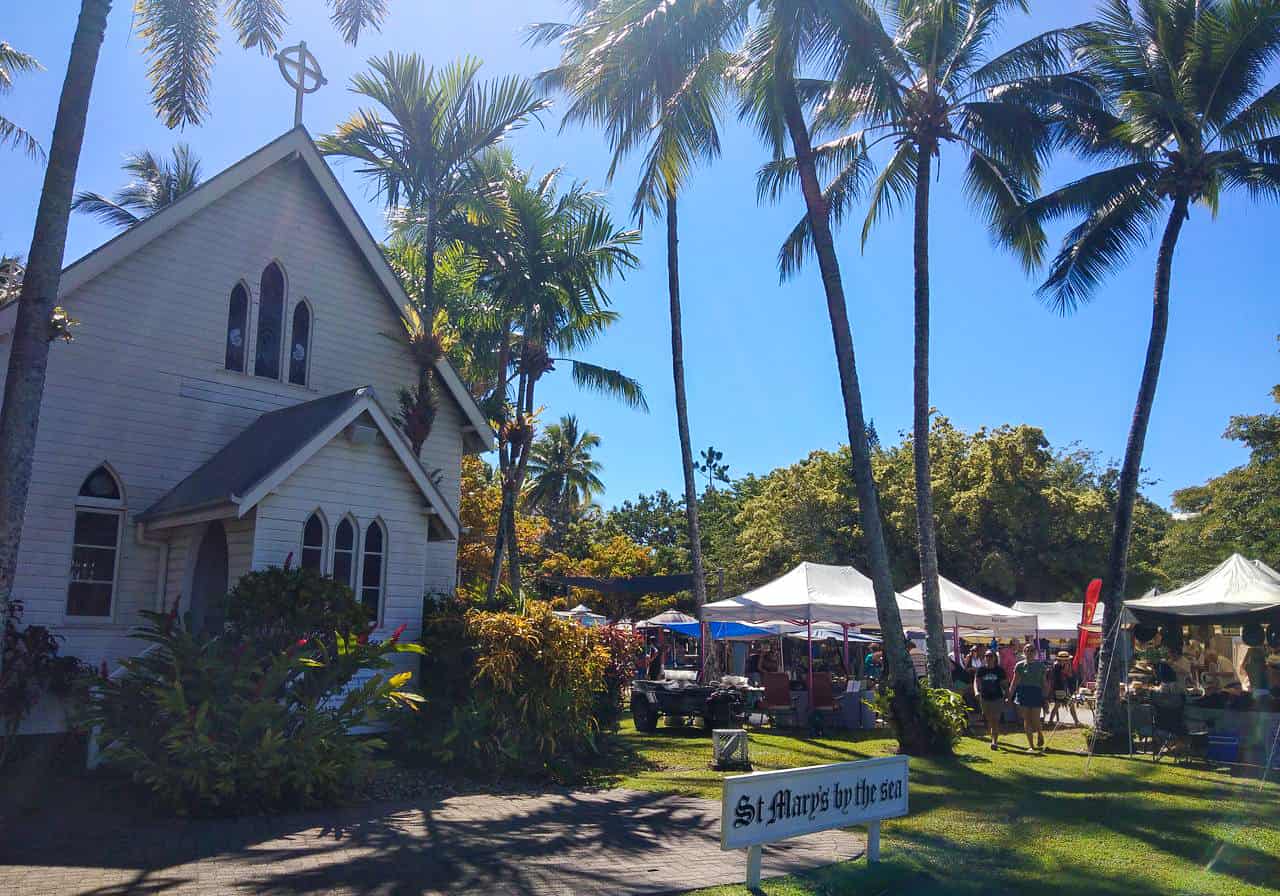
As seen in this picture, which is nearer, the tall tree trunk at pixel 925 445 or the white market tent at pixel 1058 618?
the tall tree trunk at pixel 925 445

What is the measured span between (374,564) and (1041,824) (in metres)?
8.80

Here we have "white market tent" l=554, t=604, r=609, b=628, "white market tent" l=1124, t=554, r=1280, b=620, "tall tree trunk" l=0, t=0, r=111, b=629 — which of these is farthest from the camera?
"white market tent" l=1124, t=554, r=1280, b=620

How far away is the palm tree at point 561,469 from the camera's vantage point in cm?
5356

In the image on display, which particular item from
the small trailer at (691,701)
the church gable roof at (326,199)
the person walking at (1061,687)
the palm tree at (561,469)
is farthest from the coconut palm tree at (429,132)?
the palm tree at (561,469)

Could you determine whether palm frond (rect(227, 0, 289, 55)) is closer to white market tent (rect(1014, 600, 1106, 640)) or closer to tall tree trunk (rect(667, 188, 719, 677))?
tall tree trunk (rect(667, 188, 719, 677))

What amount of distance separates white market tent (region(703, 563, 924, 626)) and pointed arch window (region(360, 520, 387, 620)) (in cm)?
836

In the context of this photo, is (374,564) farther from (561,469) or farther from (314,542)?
(561,469)

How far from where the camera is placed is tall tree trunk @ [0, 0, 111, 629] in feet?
27.8

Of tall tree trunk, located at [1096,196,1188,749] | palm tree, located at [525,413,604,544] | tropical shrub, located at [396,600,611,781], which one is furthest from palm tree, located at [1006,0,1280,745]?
palm tree, located at [525,413,604,544]


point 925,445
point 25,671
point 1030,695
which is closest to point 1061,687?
point 1030,695

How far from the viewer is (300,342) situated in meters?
15.5

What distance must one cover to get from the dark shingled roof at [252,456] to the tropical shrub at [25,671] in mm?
1965

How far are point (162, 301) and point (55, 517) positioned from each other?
3328 millimetres

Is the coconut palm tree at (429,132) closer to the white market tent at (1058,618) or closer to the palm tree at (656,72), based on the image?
the palm tree at (656,72)
